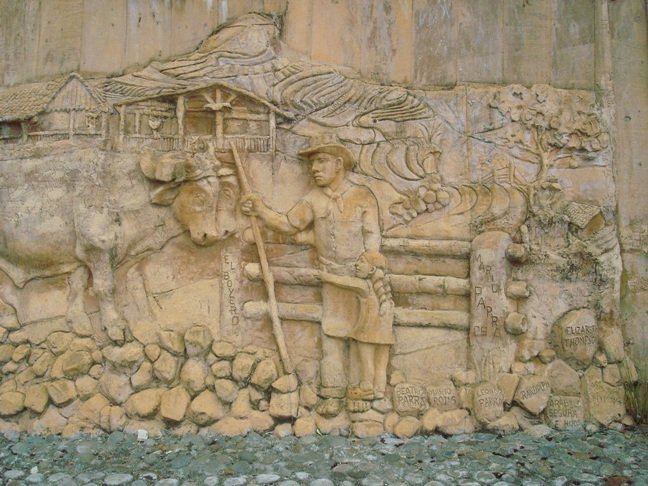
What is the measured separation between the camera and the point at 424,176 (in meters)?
5.64

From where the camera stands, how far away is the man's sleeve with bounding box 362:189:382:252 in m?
5.49

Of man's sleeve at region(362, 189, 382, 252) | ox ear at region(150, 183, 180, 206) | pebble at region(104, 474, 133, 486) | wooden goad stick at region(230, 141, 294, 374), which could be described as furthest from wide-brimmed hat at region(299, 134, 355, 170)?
pebble at region(104, 474, 133, 486)

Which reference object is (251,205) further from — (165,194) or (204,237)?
(165,194)

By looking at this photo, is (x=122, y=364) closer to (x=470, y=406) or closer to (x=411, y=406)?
(x=411, y=406)

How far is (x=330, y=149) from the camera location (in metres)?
5.45

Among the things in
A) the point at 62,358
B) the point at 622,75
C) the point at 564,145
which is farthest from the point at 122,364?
the point at 622,75

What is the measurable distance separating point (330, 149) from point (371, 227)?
0.71 metres

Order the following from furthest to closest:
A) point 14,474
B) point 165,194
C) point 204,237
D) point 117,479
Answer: point 165,194 < point 204,237 < point 14,474 < point 117,479

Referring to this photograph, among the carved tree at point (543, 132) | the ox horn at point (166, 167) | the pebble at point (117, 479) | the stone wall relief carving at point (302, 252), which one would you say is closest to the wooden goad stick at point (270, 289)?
the stone wall relief carving at point (302, 252)

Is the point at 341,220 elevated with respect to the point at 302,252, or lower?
elevated

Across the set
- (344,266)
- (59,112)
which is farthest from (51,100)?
(344,266)

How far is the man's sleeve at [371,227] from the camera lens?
5.49 meters

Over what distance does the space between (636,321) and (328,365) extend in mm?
2602

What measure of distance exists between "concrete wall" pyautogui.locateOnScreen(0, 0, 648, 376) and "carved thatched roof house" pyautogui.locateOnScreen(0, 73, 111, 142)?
319 millimetres
